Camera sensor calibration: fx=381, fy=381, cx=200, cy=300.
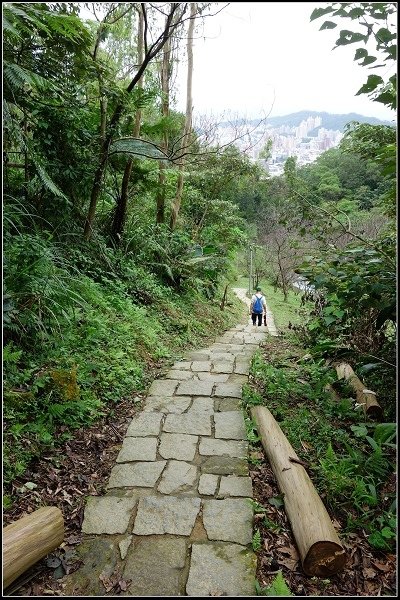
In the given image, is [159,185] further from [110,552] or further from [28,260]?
[110,552]

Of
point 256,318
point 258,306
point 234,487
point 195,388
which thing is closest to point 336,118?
point 195,388

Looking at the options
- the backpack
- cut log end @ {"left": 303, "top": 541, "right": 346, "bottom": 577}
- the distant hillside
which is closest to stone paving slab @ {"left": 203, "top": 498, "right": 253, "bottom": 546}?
cut log end @ {"left": 303, "top": 541, "right": 346, "bottom": 577}

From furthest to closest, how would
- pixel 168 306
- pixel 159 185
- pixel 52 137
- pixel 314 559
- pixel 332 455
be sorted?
pixel 159 185 < pixel 168 306 < pixel 52 137 < pixel 332 455 < pixel 314 559

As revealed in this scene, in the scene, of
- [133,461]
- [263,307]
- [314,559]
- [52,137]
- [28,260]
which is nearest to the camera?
[314,559]

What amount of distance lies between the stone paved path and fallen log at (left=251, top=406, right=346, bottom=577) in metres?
0.24

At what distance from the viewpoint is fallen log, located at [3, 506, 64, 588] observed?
166cm

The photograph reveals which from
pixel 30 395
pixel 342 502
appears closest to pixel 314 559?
pixel 342 502

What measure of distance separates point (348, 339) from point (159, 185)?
4711 millimetres

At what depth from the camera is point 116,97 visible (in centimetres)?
489

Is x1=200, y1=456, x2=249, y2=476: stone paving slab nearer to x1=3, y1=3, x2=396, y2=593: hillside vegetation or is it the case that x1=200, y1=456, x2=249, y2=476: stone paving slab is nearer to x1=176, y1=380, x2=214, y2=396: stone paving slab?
x1=3, y1=3, x2=396, y2=593: hillside vegetation

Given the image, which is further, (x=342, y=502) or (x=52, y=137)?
(x=52, y=137)

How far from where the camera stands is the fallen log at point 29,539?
5.46 feet

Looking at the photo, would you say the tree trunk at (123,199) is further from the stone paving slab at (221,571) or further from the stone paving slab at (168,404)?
the stone paving slab at (221,571)

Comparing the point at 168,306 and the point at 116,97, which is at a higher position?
the point at 116,97
